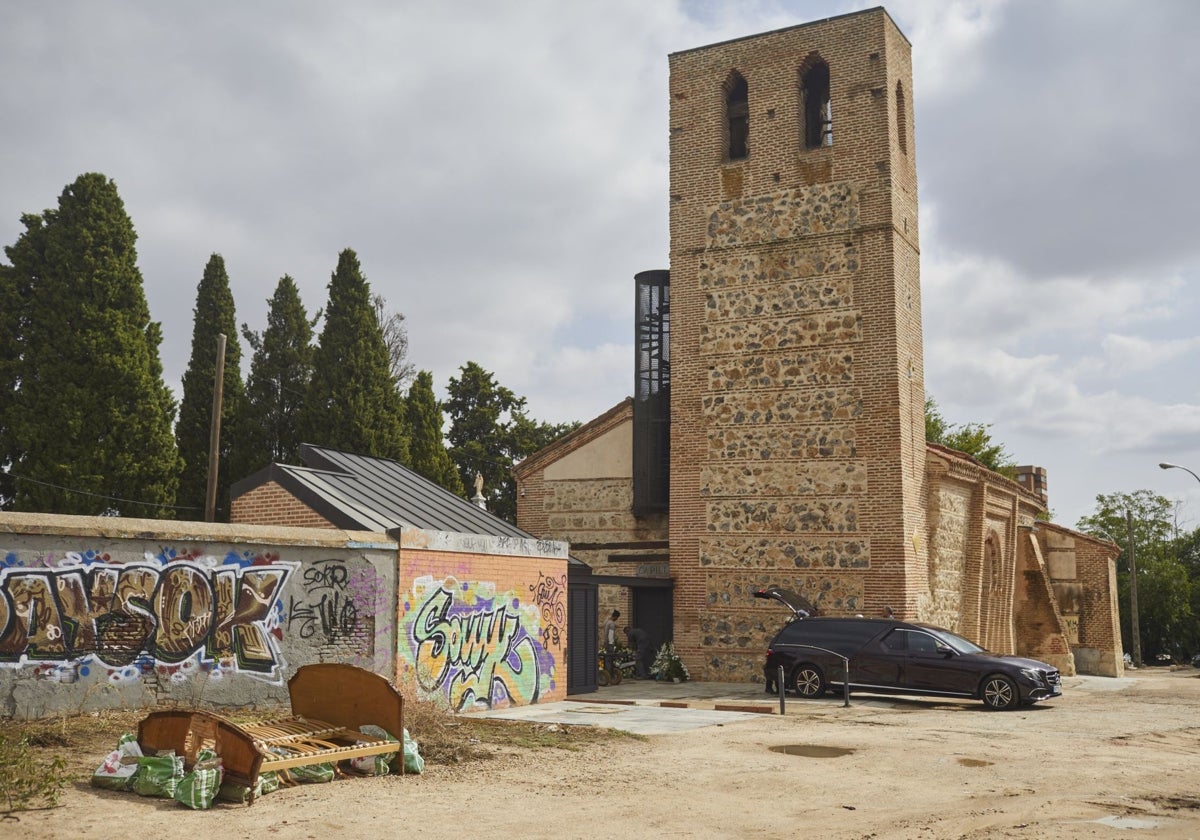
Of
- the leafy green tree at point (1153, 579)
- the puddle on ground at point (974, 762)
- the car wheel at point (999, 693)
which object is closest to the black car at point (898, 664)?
the car wheel at point (999, 693)

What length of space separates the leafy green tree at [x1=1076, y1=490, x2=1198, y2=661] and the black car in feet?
129

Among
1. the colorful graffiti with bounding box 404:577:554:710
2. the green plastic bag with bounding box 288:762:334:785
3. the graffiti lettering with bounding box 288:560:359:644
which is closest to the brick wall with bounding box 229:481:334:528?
the graffiti lettering with bounding box 288:560:359:644

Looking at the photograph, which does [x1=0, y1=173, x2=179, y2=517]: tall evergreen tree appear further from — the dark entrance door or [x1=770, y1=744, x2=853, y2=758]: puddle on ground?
[x1=770, y1=744, x2=853, y2=758]: puddle on ground

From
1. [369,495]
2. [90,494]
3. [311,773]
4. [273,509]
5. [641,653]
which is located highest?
[90,494]

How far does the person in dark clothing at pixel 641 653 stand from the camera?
24125mm

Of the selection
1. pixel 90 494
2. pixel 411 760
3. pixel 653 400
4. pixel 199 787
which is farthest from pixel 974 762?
pixel 90 494

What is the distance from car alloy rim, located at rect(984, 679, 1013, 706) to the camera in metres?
17.1

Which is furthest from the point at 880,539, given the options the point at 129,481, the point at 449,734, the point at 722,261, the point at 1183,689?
the point at 129,481

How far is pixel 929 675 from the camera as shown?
17.8 m

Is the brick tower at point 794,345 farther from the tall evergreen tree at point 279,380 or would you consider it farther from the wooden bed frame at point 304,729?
the tall evergreen tree at point 279,380

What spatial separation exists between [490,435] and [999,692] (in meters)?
33.7

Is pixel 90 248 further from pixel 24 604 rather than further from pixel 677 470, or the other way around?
pixel 24 604

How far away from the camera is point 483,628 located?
16.4 m

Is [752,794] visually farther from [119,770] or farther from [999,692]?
[999,692]
